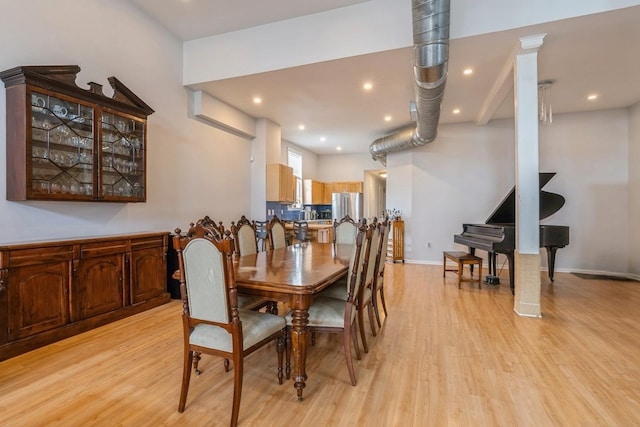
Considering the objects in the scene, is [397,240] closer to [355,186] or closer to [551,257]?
[551,257]

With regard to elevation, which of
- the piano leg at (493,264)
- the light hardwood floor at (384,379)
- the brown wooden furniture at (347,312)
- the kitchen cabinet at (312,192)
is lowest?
the light hardwood floor at (384,379)

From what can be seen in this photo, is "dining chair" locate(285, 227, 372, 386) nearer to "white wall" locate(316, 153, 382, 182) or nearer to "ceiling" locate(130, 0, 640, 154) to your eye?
"ceiling" locate(130, 0, 640, 154)

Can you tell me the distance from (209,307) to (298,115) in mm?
5031

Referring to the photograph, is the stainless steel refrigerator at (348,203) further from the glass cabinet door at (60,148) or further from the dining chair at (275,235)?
the glass cabinet door at (60,148)

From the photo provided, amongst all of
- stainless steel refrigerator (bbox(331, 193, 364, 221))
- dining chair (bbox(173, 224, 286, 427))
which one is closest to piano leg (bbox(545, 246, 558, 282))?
stainless steel refrigerator (bbox(331, 193, 364, 221))

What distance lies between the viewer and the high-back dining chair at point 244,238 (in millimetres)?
3201

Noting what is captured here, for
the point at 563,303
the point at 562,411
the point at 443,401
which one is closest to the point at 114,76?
the point at 443,401

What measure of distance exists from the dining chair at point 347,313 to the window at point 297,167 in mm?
6044

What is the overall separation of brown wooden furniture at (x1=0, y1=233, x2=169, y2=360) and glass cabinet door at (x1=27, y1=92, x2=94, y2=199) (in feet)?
1.74

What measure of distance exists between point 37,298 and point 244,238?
1793 millimetres

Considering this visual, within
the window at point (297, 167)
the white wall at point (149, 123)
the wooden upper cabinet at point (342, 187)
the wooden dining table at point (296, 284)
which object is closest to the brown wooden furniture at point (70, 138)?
the white wall at point (149, 123)

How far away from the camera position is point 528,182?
3.41m

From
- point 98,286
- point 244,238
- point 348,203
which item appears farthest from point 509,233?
point 348,203

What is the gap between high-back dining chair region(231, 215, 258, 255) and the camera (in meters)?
3.20
